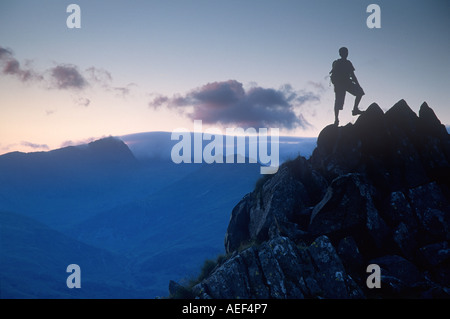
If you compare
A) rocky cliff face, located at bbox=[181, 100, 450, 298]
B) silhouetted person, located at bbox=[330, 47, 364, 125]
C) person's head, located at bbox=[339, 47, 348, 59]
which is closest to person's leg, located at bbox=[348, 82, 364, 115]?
silhouetted person, located at bbox=[330, 47, 364, 125]

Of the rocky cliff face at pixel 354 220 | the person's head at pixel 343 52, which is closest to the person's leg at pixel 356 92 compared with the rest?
the rocky cliff face at pixel 354 220

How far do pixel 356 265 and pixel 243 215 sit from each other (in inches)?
413

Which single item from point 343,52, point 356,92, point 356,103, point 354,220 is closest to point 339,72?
point 343,52

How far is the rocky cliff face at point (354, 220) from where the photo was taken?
17594 millimetres

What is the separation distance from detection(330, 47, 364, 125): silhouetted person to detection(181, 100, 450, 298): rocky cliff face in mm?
1633

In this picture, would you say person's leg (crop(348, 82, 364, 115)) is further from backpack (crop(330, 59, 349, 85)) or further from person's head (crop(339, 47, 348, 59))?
person's head (crop(339, 47, 348, 59))

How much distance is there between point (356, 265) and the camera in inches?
737

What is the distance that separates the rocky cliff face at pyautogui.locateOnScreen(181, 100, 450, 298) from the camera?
17594 mm

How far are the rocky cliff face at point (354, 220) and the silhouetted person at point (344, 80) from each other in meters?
1.63

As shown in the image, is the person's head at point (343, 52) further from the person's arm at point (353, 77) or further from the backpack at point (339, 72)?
the person's arm at point (353, 77)

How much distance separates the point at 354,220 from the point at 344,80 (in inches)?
417
